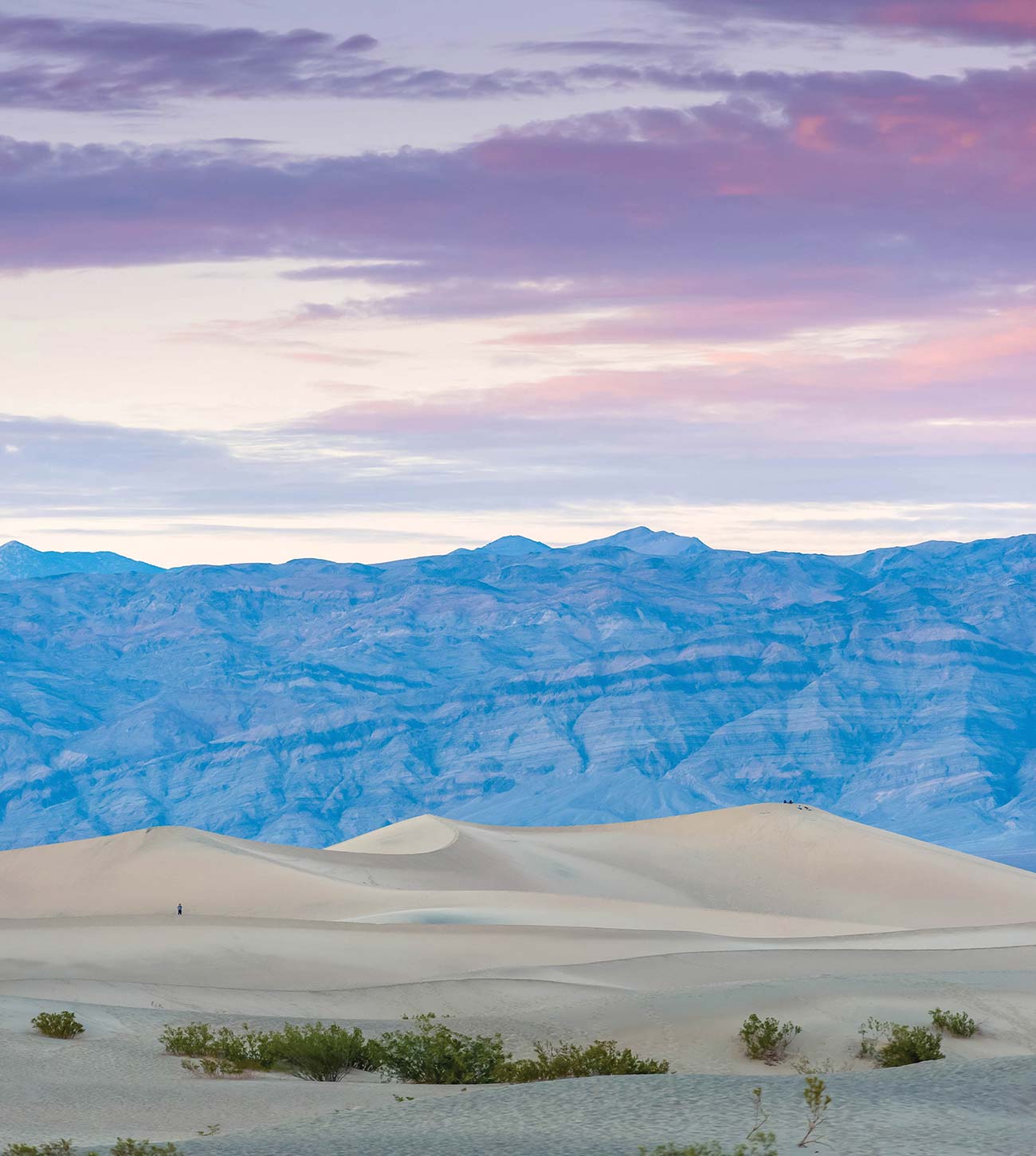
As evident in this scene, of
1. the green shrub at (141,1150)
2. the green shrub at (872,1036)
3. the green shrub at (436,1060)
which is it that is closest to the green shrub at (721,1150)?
the green shrub at (141,1150)

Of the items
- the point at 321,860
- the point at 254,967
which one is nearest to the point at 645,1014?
the point at 254,967

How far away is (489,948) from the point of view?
38.8 metres

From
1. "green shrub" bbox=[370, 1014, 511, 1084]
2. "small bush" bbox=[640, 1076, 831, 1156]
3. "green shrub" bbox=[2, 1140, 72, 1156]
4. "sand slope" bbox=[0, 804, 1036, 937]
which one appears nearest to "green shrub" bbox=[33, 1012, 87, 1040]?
"green shrub" bbox=[370, 1014, 511, 1084]

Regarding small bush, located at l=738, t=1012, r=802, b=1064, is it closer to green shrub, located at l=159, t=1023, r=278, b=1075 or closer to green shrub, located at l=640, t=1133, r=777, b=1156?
green shrub, located at l=159, t=1023, r=278, b=1075

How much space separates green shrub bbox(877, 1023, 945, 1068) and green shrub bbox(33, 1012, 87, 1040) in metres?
10.3

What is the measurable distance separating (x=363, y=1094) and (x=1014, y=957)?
24.8m

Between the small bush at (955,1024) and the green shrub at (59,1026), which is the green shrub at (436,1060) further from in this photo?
the small bush at (955,1024)

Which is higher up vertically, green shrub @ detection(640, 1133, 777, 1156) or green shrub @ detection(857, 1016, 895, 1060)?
green shrub @ detection(640, 1133, 777, 1156)

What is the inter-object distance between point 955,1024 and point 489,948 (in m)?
16.8

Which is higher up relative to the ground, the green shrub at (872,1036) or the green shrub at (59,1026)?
the green shrub at (59,1026)

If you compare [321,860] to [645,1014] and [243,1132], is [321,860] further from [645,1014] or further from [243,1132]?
[243,1132]

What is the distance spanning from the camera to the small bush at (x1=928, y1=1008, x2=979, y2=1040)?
77.6 ft

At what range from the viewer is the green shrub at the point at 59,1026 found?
2002 cm

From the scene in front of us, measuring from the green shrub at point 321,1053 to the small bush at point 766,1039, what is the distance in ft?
18.5
